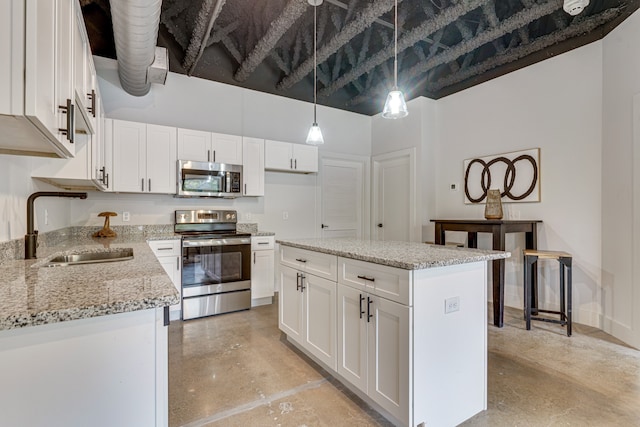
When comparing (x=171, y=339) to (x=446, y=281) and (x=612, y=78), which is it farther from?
→ (x=612, y=78)

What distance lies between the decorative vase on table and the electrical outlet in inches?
89.2

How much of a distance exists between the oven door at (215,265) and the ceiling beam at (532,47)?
3481 mm

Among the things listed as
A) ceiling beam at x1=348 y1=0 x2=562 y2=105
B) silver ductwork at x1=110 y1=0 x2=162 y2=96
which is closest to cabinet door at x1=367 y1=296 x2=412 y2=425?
silver ductwork at x1=110 y1=0 x2=162 y2=96

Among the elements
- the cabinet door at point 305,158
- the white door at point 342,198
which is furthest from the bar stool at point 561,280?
the cabinet door at point 305,158

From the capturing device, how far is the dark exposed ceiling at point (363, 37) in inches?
120

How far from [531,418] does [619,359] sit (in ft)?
4.39

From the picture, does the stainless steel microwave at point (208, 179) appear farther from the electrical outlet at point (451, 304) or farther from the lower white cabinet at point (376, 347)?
the electrical outlet at point (451, 304)

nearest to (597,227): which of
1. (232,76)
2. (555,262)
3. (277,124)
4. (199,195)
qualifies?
(555,262)

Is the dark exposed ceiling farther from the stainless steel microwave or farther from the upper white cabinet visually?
the stainless steel microwave

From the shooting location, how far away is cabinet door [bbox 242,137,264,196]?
4000 millimetres

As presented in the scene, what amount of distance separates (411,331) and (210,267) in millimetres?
2592

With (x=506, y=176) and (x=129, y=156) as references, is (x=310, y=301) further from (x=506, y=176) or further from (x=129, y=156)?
(x=506, y=176)

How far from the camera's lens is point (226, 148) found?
3.89 m

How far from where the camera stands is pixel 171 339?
291 cm
